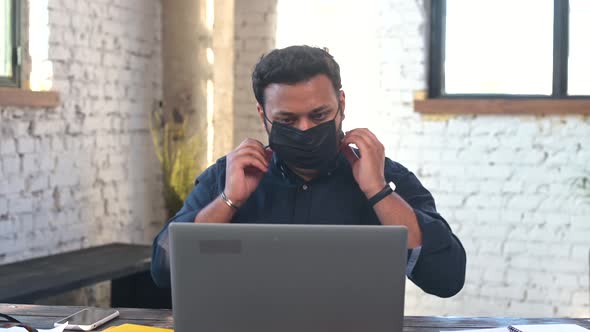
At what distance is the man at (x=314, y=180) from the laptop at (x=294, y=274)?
2.16 feet

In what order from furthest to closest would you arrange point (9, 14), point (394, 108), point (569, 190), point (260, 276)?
point (394, 108)
point (569, 190)
point (9, 14)
point (260, 276)

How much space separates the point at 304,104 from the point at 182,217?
0.46m

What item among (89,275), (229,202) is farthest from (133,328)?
(89,275)

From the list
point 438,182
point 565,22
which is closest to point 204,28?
point 438,182

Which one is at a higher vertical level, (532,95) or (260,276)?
(532,95)

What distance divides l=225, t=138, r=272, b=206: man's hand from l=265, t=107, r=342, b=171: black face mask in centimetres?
5

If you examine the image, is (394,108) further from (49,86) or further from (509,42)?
(49,86)

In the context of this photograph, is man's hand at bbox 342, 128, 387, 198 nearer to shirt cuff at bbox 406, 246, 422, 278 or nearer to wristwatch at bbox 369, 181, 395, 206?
wristwatch at bbox 369, 181, 395, 206

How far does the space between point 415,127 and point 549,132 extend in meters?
0.70

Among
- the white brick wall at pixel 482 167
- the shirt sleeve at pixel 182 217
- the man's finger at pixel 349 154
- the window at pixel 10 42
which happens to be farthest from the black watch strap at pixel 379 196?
the white brick wall at pixel 482 167

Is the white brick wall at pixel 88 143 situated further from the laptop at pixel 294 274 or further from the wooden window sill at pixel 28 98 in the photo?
the laptop at pixel 294 274

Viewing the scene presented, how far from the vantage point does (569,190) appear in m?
4.38

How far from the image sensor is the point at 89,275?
3510 millimetres

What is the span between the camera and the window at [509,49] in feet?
14.6
